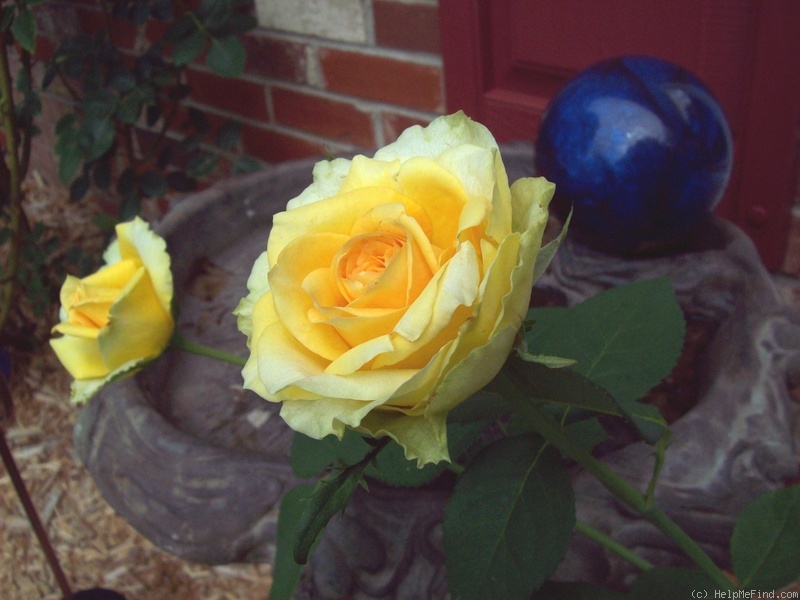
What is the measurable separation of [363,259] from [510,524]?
0.61ft

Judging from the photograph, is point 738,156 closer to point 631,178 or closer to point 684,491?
point 631,178

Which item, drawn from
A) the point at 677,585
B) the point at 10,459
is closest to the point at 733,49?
the point at 677,585

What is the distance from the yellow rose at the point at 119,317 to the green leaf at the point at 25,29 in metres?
0.68

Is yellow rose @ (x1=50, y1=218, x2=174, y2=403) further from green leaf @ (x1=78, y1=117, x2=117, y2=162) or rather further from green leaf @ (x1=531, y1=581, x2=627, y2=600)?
green leaf @ (x1=78, y1=117, x2=117, y2=162)

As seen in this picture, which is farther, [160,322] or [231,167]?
[231,167]

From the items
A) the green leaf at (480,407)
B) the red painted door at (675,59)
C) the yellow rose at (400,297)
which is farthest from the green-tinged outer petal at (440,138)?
the red painted door at (675,59)

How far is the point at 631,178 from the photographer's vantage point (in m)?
0.74

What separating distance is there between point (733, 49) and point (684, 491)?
0.64 m

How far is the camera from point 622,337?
0.51m

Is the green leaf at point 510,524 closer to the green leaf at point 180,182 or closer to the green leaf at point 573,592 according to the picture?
the green leaf at point 573,592

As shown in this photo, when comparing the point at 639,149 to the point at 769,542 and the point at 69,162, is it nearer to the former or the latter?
the point at 769,542

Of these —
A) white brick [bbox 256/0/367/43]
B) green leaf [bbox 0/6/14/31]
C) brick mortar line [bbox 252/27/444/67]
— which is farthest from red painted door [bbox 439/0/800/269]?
green leaf [bbox 0/6/14/31]

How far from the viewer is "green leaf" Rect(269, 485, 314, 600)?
47cm

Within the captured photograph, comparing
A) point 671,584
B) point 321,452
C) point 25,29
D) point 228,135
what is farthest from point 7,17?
point 671,584
